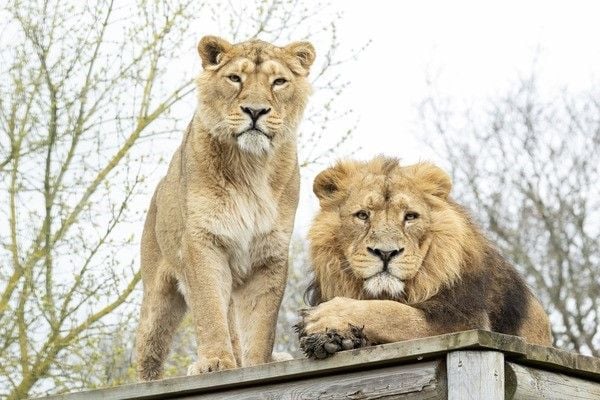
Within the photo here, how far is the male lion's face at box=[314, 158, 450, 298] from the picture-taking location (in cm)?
499

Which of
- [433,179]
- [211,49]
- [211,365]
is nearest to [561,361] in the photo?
[433,179]

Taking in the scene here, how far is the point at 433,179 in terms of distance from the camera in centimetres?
538

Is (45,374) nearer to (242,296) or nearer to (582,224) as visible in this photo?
(242,296)

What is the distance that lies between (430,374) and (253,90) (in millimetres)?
2179

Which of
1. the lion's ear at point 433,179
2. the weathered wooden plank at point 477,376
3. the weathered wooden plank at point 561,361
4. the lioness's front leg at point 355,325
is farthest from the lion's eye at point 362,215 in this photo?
the weathered wooden plank at point 477,376

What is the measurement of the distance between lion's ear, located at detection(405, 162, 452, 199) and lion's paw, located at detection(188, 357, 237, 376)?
114 cm

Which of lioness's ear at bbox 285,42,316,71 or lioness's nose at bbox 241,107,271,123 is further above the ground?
lioness's ear at bbox 285,42,316,71

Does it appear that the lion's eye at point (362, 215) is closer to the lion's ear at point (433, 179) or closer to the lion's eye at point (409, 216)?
the lion's eye at point (409, 216)

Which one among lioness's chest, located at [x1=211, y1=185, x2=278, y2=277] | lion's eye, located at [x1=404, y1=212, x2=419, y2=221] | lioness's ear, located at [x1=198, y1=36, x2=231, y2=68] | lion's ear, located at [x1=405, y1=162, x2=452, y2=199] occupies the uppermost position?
lioness's ear, located at [x1=198, y1=36, x2=231, y2=68]

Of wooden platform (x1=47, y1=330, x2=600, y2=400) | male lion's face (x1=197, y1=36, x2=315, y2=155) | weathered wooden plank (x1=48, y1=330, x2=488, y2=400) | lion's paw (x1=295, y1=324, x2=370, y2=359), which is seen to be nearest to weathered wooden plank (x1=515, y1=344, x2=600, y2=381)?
wooden platform (x1=47, y1=330, x2=600, y2=400)

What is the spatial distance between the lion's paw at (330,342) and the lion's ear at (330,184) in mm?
1013

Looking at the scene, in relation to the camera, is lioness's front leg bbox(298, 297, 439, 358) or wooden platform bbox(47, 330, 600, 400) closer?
wooden platform bbox(47, 330, 600, 400)

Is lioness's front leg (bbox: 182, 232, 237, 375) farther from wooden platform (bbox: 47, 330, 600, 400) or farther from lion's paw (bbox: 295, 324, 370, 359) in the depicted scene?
lion's paw (bbox: 295, 324, 370, 359)

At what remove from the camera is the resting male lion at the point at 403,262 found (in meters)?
4.81
